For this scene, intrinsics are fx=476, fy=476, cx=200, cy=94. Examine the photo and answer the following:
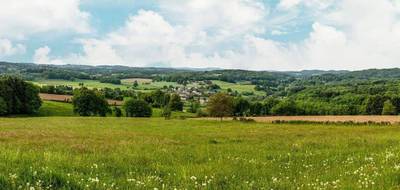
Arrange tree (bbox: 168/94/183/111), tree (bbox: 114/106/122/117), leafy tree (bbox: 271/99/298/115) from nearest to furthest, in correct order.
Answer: leafy tree (bbox: 271/99/298/115)
tree (bbox: 114/106/122/117)
tree (bbox: 168/94/183/111)

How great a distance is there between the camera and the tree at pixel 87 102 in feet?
427

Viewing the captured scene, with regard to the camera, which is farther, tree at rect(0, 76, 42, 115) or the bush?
tree at rect(0, 76, 42, 115)

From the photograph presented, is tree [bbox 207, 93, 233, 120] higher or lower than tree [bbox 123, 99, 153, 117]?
higher

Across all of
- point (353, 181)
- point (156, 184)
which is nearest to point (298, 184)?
point (353, 181)

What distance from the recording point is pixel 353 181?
10164mm

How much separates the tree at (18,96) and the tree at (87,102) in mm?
9874

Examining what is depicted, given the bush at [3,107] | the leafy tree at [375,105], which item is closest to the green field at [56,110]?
the bush at [3,107]

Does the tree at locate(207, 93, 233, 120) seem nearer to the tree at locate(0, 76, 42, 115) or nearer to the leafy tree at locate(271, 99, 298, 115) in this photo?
the leafy tree at locate(271, 99, 298, 115)

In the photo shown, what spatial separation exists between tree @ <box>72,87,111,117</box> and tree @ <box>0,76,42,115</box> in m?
9.87

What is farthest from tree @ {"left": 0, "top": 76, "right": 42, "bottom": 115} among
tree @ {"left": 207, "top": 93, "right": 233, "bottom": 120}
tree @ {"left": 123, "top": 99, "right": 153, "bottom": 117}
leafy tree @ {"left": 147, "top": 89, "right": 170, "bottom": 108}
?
leafy tree @ {"left": 147, "top": 89, "right": 170, "bottom": 108}

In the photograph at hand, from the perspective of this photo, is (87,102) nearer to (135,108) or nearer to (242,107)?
(135,108)

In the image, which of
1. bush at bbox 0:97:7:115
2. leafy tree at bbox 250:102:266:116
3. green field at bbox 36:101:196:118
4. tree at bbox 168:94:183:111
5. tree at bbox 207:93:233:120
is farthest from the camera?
tree at bbox 168:94:183:111

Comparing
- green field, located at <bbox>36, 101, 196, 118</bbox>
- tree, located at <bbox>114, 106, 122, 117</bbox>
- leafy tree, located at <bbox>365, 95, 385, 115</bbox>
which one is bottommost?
tree, located at <bbox>114, 106, 122, 117</bbox>

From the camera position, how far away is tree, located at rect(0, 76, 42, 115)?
11694cm
